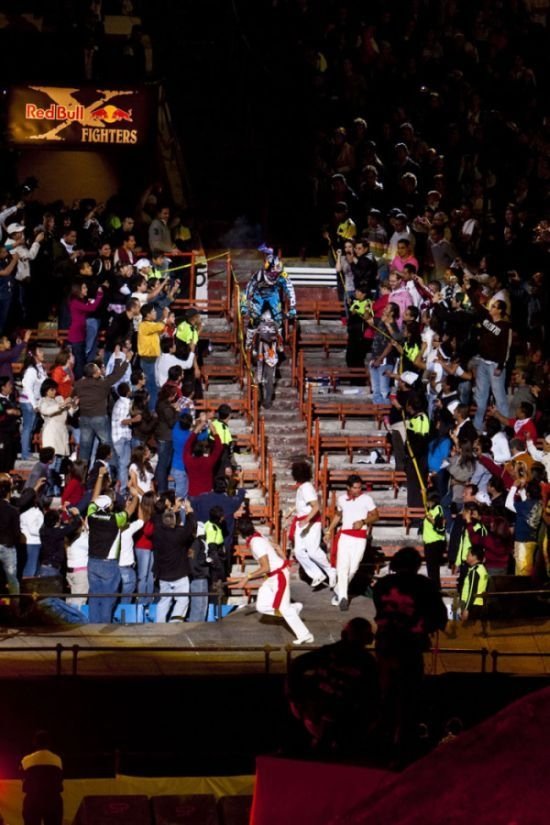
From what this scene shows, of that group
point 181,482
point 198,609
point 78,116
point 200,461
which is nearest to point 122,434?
point 181,482

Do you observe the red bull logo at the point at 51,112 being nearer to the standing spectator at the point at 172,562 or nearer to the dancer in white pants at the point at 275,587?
the standing spectator at the point at 172,562

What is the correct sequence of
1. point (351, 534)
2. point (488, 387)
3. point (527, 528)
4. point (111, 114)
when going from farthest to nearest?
point (111, 114), point (488, 387), point (527, 528), point (351, 534)

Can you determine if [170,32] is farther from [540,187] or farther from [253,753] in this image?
[253,753]

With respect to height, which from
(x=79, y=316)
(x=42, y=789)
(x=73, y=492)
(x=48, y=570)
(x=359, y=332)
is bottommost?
(x=42, y=789)

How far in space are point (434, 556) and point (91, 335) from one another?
232 inches

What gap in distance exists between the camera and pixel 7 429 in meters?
17.4

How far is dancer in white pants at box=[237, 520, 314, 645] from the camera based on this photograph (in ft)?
47.8

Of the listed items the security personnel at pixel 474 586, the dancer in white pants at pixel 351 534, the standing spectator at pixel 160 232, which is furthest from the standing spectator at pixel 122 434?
the security personnel at pixel 474 586

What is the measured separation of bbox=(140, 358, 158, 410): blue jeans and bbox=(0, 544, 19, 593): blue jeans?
12.8ft

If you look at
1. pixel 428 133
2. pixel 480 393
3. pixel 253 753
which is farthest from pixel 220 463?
pixel 428 133

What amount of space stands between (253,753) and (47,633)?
11.5 ft

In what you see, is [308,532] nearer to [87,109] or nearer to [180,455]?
[180,455]

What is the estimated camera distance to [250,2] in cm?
2677

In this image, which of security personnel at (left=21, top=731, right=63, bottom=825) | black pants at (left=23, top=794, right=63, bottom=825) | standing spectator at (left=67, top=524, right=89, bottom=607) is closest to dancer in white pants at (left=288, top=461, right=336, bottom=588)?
standing spectator at (left=67, top=524, right=89, bottom=607)
